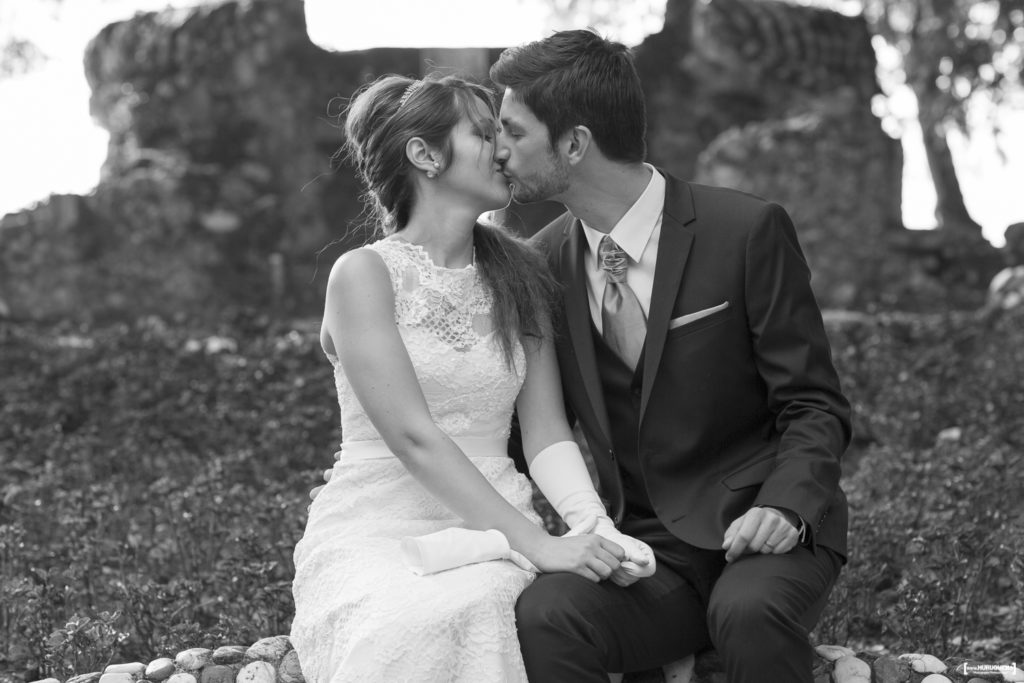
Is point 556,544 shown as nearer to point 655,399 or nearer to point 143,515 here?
point 655,399

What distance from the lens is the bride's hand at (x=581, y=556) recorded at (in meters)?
2.97

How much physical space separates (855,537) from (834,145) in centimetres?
499

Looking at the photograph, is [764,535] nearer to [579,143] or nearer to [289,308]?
[579,143]

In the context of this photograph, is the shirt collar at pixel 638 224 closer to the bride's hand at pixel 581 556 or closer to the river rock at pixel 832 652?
the bride's hand at pixel 581 556

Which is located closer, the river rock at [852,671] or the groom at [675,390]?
the groom at [675,390]

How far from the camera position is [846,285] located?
29.5ft

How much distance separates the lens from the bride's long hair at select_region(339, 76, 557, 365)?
11.1 feet

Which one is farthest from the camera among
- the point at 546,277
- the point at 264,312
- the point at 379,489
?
the point at 264,312

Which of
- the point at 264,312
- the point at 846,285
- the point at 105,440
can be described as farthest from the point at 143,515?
the point at 846,285

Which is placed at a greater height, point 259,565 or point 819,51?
point 819,51

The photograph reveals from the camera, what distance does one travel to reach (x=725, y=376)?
10.8 ft

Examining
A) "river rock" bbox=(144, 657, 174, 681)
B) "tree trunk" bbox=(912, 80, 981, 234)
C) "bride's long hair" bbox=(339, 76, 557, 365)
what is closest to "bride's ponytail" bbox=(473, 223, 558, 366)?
"bride's long hair" bbox=(339, 76, 557, 365)

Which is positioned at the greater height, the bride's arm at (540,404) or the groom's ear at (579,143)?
the groom's ear at (579,143)

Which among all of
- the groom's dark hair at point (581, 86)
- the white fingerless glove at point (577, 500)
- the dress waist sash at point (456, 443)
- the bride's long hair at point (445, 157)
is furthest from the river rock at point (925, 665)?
the groom's dark hair at point (581, 86)
